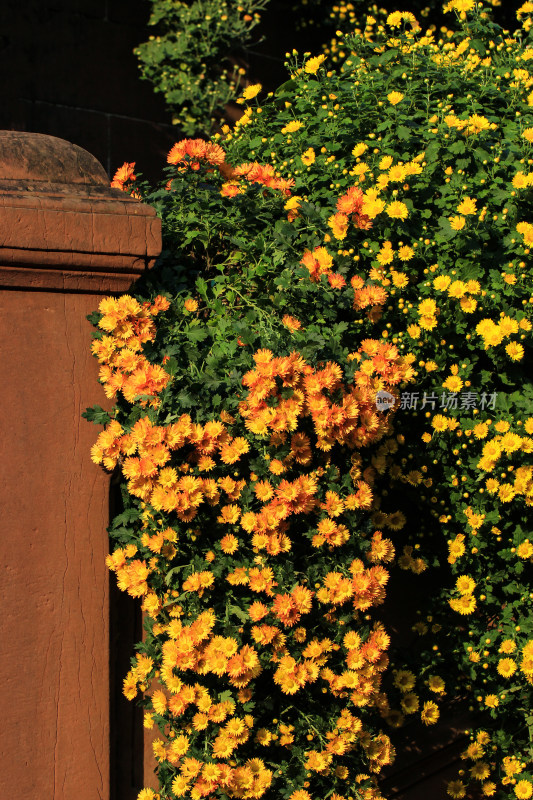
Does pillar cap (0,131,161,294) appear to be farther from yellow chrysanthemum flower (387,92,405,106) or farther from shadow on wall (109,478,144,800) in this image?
yellow chrysanthemum flower (387,92,405,106)

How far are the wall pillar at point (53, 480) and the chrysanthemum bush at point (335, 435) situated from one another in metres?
0.08

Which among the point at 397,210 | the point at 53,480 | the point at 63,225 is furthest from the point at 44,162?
the point at 397,210

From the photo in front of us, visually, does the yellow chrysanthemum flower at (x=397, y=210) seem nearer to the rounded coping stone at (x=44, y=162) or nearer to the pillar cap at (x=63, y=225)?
the pillar cap at (x=63, y=225)

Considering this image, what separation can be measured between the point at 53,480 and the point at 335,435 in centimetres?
70

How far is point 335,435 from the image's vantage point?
2.16 meters

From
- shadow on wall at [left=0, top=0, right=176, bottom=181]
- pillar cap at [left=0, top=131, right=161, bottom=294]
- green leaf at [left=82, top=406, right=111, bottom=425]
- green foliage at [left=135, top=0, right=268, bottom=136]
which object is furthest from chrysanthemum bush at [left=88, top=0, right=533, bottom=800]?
green foliage at [left=135, top=0, right=268, bottom=136]

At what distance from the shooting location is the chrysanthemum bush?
2.08 metres

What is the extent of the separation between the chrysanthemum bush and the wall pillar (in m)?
0.08

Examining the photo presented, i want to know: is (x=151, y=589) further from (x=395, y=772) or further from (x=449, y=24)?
(x=449, y=24)

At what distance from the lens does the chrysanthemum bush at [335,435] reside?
2.08 meters

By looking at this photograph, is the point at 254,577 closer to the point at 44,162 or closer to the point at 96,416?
the point at 96,416

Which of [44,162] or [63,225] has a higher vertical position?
[44,162]

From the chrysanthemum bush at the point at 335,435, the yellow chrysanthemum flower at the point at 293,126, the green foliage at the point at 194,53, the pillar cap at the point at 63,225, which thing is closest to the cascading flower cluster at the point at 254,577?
the chrysanthemum bush at the point at 335,435

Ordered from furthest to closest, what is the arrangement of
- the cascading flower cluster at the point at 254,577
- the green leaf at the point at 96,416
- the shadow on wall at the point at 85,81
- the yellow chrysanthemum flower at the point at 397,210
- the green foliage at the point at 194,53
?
the green foliage at the point at 194,53, the shadow on wall at the point at 85,81, the yellow chrysanthemum flower at the point at 397,210, the green leaf at the point at 96,416, the cascading flower cluster at the point at 254,577
